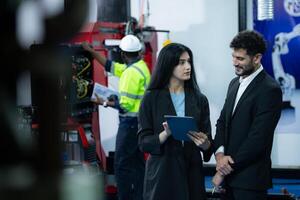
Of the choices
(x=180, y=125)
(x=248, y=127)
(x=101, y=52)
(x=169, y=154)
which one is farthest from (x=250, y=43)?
(x=101, y=52)

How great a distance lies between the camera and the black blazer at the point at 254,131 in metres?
2.89

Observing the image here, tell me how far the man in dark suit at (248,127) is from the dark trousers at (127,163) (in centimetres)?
203

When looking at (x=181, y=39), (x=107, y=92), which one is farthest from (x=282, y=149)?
(x=107, y=92)

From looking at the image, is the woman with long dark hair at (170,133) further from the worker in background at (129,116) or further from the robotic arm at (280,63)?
the robotic arm at (280,63)

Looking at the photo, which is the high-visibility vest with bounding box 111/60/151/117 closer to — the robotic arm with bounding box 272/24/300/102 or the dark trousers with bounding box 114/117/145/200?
the dark trousers with bounding box 114/117/145/200

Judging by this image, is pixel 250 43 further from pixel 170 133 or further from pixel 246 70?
pixel 170 133

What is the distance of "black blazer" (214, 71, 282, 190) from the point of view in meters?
2.89

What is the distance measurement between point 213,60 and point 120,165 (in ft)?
6.34

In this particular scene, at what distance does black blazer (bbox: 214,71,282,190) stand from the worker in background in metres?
2.04

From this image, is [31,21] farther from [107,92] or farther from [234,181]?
[107,92]

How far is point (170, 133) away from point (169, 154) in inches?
5.2

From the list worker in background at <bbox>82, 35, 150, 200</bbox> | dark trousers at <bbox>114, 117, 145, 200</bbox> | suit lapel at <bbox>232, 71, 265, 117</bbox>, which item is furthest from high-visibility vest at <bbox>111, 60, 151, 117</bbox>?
suit lapel at <bbox>232, 71, 265, 117</bbox>

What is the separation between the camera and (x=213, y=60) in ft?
20.4

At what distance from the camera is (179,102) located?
10.0ft
